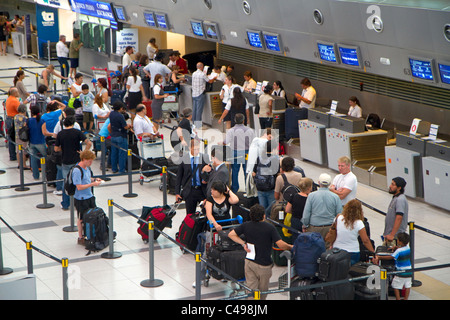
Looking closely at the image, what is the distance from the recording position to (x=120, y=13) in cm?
2230

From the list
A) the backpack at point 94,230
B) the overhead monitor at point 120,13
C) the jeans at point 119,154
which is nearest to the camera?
the backpack at point 94,230

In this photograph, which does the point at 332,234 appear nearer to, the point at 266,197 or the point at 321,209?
the point at 321,209

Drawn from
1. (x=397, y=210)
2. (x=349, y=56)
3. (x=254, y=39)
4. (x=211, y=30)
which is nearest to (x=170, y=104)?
(x=211, y=30)

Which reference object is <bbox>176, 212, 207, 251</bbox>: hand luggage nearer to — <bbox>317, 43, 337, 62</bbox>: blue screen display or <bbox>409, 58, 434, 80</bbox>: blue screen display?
<bbox>409, 58, 434, 80</bbox>: blue screen display

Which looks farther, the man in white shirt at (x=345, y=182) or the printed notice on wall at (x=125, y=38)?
the printed notice on wall at (x=125, y=38)

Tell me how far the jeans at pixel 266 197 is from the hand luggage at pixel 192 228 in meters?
1.03

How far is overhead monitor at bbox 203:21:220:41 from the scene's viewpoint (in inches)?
692

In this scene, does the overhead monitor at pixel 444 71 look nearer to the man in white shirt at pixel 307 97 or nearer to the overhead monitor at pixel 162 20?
the man in white shirt at pixel 307 97

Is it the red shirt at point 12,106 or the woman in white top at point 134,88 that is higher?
the red shirt at point 12,106

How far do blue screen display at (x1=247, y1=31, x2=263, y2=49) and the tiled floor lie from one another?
4.09 meters

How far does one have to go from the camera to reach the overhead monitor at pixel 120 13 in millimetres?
22075

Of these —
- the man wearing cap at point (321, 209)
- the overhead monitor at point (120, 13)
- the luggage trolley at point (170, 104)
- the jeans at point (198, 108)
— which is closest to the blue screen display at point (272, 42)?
the jeans at point (198, 108)

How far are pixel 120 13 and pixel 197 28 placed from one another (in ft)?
15.9
